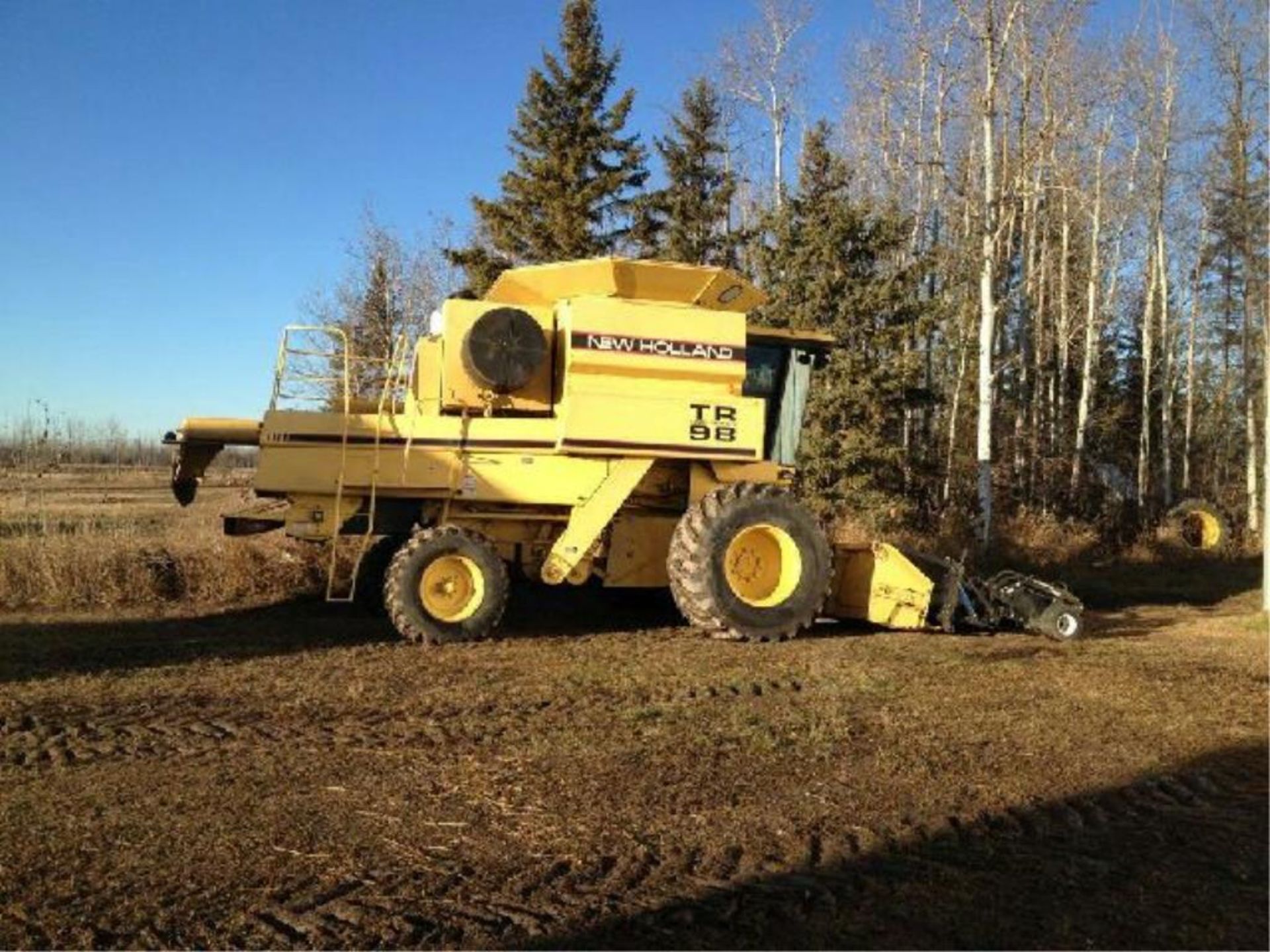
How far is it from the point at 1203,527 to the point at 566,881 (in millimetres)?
22016

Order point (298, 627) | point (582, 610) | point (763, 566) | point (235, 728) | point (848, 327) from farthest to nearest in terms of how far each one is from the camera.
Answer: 1. point (848, 327)
2. point (582, 610)
3. point (763, 566)
4. point (298, 627)
5. point (235, 728)

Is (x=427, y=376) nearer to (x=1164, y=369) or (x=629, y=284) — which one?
(x=629, y=284)

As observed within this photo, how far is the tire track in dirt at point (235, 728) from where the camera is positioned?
603 centimetres

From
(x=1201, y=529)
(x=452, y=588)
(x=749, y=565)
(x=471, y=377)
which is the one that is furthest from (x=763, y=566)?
(x=1201, y=529)

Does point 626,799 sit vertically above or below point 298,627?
above

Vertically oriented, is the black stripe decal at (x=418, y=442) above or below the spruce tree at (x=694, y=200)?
below

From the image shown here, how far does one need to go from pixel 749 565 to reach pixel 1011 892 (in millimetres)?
6642

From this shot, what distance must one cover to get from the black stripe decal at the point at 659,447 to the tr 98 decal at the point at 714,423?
9 centimetres

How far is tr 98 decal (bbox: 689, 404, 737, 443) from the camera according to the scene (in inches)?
412

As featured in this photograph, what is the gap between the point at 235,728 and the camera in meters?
6.54

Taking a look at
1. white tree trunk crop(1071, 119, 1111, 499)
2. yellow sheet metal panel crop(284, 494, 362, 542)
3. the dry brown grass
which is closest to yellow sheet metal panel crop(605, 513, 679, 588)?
yellow sheet metal panel crop(284, 494, 362, 542)

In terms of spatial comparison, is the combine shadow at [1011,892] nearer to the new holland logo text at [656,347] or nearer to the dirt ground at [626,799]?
the dirt ground at [626,799]

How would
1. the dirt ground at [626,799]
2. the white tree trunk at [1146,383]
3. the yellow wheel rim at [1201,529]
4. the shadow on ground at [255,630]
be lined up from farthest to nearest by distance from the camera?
the white tree trunk at [1146,383] < the yellow wheel rim at [1201,529] < the shadow on ground at [255,630] < the dirt ground at [626,799]

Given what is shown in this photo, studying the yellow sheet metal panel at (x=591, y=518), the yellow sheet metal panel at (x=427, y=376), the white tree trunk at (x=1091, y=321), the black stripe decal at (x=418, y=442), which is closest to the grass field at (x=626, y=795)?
the yellow sheet metal panel at (x=591, y=518)
